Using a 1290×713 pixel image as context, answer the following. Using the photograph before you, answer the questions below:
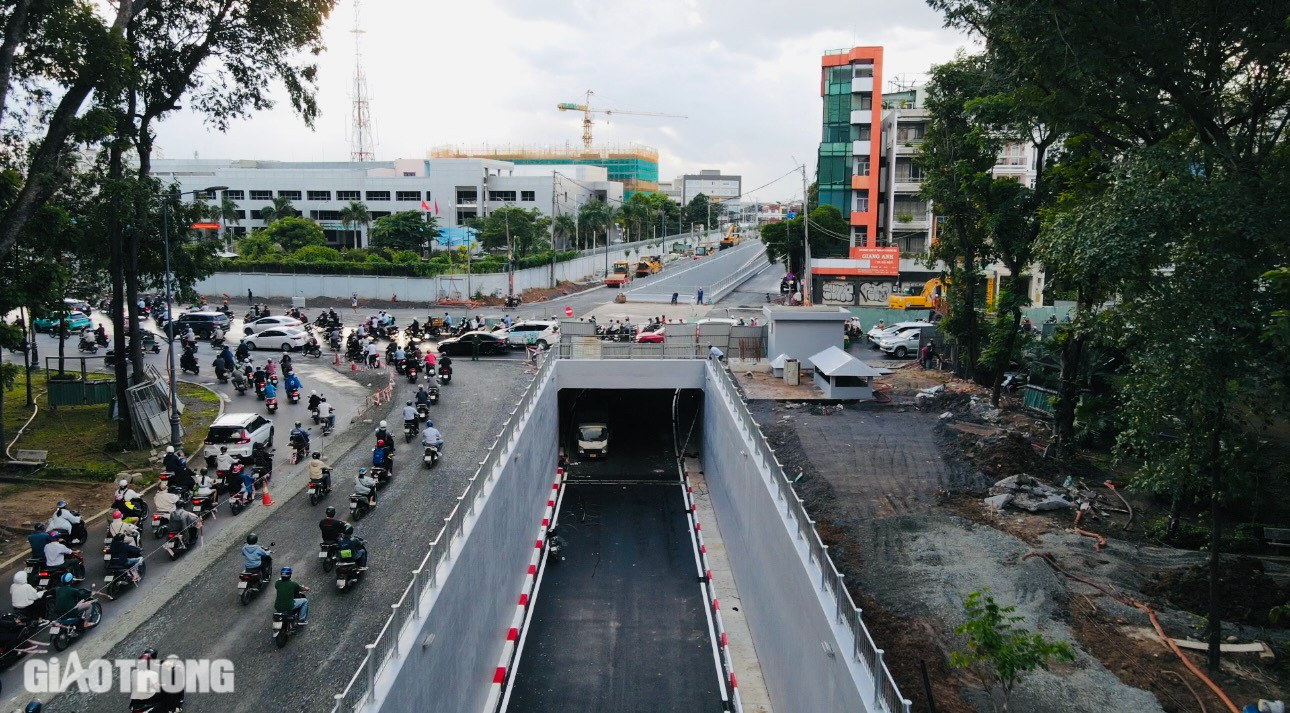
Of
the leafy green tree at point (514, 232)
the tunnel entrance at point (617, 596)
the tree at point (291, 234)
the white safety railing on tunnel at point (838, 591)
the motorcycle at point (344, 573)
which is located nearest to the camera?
the white safety railing on tunnel at point (838, 591)

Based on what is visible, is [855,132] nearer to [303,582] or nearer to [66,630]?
[303,582]

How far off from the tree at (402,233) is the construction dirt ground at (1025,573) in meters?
56.9

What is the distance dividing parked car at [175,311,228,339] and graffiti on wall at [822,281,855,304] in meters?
35.9

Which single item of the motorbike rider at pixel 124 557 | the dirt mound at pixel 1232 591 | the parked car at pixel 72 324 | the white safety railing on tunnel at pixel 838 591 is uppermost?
the parked car at pixel 72 324

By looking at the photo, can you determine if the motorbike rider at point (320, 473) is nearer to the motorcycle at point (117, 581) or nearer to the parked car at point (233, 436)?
the parked car at point (233, 436)

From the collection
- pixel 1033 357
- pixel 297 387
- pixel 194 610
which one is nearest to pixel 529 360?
pixel 297 387

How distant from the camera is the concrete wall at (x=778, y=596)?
1038 centimetres

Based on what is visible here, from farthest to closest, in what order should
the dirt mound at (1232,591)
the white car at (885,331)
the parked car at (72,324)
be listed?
the parked car at (72,324)
the white car at (885,331)
the dirt mound at (1232,591)

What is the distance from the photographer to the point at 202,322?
4269cm

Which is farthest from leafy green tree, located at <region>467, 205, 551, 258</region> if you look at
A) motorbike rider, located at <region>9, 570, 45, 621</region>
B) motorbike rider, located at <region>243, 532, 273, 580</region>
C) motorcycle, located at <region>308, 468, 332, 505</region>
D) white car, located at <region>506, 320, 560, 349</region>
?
motorbike rider, located at <region>9, 570, 45, 621</region>

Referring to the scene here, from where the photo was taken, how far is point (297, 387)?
2944 cm

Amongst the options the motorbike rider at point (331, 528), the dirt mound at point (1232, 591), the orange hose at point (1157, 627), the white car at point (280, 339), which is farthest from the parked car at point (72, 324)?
the dirt mound at point (1232, 591)

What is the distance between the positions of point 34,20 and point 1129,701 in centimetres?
2409

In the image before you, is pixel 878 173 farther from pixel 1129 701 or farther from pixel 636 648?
pixel 1129 701
